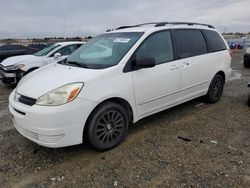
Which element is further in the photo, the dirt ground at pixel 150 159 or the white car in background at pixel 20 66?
the white car in background at pixel 20 66

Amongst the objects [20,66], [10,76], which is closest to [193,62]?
[20,66]

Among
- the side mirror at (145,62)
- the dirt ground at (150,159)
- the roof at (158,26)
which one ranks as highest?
the roof at (158,26)

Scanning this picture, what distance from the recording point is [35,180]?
2.91 metres

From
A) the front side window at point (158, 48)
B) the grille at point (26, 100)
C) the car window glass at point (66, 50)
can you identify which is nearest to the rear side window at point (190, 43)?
the front side window at point (158, 48)

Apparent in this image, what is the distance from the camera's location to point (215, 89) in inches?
220

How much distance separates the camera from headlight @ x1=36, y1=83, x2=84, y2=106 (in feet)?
9.90

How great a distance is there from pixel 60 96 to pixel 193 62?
9.17 ft

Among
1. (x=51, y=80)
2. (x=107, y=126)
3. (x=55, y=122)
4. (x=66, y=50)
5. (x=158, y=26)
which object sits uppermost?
(x=158, y=26)

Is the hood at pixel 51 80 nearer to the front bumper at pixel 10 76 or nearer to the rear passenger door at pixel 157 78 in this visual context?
the rear passenger door at pixel 157 78

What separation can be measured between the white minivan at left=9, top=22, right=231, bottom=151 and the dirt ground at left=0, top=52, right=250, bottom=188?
329 mm

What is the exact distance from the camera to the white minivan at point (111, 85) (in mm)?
3053

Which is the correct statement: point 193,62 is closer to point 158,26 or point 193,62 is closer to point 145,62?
point 158,26

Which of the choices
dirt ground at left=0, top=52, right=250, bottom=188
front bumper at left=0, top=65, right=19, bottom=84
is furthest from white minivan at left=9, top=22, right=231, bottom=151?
front bumper at left=0, top=65, right=19, bottom=84

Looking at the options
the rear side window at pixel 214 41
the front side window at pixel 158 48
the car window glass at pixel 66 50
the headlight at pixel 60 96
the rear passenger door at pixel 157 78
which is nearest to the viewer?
the headlight at pixel 60 96
